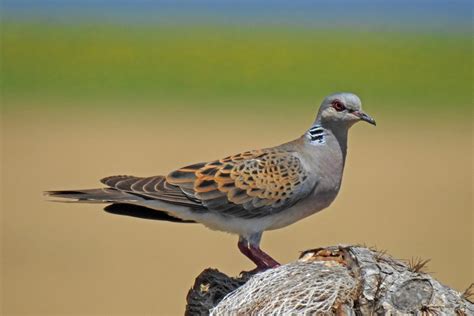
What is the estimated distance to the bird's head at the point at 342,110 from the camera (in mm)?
6734

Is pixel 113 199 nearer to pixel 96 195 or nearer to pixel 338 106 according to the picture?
pixel 96 195

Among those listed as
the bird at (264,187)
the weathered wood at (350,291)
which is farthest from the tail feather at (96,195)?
the weathered wood at (350,291)

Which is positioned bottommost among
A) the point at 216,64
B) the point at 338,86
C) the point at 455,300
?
the point at 455,300

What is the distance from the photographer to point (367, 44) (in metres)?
63.6

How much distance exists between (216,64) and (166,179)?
41.2m

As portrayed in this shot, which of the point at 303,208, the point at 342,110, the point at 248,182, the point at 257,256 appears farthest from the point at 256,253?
the point at 342,110

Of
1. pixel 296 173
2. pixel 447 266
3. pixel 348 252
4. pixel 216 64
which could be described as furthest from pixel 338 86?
pixel 348 252

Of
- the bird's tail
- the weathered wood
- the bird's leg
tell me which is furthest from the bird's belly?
the weathered wood

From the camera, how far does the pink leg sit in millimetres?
6188

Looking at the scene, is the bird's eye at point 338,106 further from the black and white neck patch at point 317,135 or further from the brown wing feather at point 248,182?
the brown wing feather at point 248,182

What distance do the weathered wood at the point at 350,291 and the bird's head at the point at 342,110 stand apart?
2387 mm

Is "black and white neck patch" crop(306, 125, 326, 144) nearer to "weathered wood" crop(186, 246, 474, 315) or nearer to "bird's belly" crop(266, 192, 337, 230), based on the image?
"bird's belly" crop(266, 192, 337, 230)

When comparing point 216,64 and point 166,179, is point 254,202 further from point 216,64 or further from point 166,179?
point 216,64

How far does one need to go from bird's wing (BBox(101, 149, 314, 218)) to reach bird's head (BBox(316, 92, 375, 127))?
370mm
